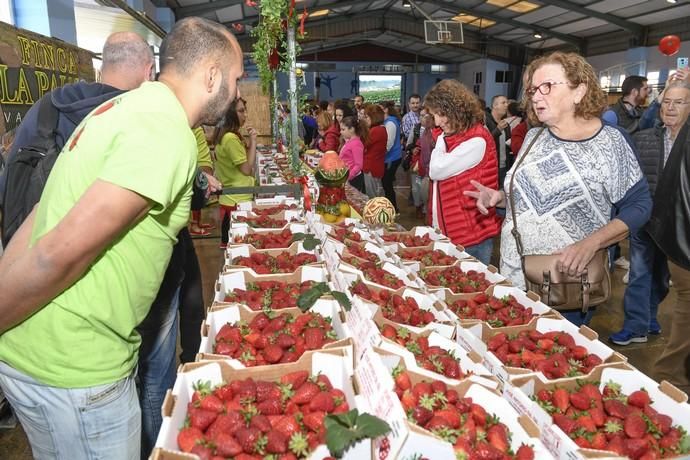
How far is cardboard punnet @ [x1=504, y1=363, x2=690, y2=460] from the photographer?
1.07m

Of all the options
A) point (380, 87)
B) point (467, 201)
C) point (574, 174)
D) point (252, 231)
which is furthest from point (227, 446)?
point (380, 87)

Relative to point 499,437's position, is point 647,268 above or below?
below

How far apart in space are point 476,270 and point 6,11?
4.35 m

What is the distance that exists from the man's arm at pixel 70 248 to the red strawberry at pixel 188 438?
411mm

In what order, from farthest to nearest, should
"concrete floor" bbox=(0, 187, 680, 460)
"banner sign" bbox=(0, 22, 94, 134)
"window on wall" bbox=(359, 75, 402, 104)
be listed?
1. "window on wall" bbox=(359, 75, 402, 104)
2. "banner sign" bbox=(0, 22, 94, 134)
3. "concrete floor" bbox=(0, 187, 680, 460)

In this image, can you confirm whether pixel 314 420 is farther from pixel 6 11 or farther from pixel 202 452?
pixel 6 11

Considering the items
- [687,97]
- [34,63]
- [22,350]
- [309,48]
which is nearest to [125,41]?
[22,350]

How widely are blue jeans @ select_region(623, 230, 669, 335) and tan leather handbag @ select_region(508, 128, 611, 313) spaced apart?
1.77 meters

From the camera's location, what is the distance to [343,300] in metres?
1.67

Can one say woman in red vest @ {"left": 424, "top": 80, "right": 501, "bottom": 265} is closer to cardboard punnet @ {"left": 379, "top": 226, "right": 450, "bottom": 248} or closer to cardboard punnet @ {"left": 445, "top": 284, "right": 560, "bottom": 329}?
cardboard punnet @ {"left": 379, "top": 226, "right": 450, "bottom": 248}

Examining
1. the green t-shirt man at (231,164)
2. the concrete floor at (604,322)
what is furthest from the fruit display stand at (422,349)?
the green t-shirt man at (231,164)

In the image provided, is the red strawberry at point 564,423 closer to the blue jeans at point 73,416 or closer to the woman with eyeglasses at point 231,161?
the blue jeans at point 73,416

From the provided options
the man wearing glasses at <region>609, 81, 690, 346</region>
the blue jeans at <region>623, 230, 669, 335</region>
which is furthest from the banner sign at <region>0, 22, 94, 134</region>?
the blue jeans at <region>623, 230, 669, 335</region>

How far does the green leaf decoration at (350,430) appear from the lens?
96 cm
